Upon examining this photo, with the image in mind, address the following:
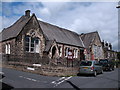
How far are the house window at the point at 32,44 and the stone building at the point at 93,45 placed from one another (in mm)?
16271

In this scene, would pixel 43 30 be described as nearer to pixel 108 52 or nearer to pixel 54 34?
pixel 54 34

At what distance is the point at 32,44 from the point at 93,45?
21005 millimetres

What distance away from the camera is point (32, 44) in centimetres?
2261

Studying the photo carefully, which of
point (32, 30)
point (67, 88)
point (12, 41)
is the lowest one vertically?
point (67, 88)

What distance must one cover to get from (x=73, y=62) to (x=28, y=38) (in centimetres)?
830

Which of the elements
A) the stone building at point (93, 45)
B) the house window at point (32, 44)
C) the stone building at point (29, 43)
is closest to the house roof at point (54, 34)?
the stone building at point (29, 43)

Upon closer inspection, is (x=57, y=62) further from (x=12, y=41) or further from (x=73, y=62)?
(x=12, y=41)

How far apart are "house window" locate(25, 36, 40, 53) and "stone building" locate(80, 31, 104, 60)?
53.4 feet

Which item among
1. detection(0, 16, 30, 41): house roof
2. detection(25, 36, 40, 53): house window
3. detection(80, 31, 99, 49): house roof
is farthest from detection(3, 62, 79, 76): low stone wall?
detection(80, 31, 99, 49): house roof

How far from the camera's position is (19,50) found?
20.2m

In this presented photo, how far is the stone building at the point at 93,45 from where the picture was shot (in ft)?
121

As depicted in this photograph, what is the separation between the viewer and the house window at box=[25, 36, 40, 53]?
2167 centimetres

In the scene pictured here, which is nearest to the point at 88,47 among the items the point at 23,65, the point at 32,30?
the point at 32,30

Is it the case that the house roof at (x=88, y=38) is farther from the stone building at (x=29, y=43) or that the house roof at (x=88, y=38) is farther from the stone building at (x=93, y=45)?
the stone building at (x=29, y=43)
